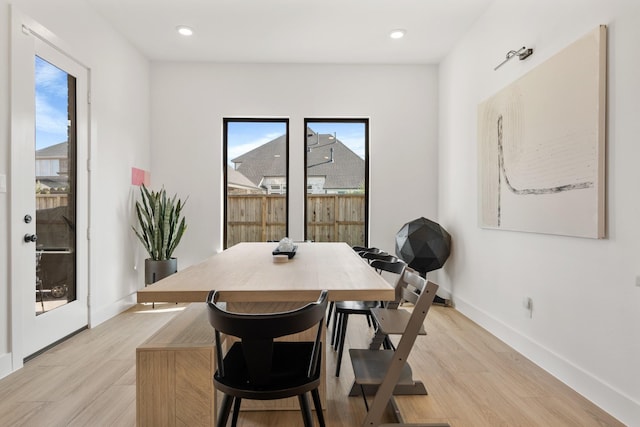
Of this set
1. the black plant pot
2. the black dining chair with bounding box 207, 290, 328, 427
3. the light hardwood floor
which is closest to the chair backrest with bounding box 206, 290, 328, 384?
the black dining chair with bounding box 207, 290, 328, 427

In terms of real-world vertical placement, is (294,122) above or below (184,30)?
below

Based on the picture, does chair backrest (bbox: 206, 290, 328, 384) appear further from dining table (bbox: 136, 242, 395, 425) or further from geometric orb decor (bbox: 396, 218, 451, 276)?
geometric orb decor (bbox: 396, 218, 451, 276)

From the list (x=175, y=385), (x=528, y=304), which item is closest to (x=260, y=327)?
(x=175, y=385)

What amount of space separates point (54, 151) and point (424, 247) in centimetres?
356

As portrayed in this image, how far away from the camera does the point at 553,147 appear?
258 centimetres

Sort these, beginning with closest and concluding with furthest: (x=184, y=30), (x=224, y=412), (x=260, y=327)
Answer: (x=260, y=327)
(x=224, y=412)
(x=184, y=30)

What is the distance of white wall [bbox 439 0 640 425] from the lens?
2010mm

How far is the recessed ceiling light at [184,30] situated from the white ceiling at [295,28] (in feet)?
0.20

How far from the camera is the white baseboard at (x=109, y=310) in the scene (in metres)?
3.64

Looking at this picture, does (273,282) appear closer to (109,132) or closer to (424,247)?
(424,247)

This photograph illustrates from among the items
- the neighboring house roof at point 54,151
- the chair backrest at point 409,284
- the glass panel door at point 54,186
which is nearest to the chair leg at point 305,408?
the chair backrest at point 409,284

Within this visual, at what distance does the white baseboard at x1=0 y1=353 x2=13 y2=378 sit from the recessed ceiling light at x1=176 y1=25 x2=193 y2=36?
3.23 metres

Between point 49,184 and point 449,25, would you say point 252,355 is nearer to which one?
point 49,184

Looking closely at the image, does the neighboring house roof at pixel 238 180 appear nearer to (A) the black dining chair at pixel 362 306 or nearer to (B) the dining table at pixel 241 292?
(A) the black dining chair at pixel 362 306
